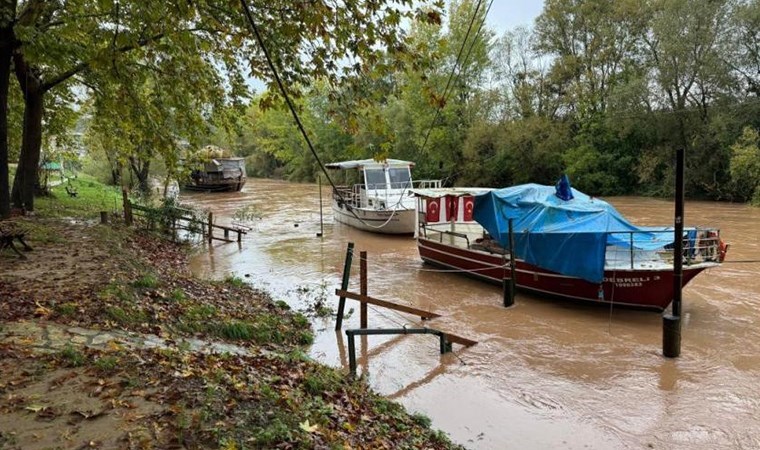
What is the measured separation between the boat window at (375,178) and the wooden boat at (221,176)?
24122mm

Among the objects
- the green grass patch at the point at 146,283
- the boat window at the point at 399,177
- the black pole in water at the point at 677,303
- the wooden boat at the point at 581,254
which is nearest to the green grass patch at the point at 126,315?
the green grass patch at the point at 146,283

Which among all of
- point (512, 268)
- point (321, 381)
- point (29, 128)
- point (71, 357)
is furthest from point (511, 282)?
point (29, 128)

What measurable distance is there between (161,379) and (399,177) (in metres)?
19.2

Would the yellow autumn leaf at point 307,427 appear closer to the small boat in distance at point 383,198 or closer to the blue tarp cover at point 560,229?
the blue tarp cover at point 560,229

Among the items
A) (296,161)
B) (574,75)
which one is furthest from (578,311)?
(296,161)

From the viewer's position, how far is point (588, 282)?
11.2m

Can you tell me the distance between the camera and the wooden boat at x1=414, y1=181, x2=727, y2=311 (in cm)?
1050

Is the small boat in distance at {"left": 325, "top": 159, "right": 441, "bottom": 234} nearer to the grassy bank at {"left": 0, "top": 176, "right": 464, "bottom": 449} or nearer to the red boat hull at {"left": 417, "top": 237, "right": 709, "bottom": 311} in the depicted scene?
the red boat hull at {"left": 417, "top": 237, "right": 709, "bottom": 311}

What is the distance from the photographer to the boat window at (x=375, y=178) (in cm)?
2272

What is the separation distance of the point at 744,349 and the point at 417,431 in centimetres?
712

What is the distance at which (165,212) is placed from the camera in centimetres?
1742

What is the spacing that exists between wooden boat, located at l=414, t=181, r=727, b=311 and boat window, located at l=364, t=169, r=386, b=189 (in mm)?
8756

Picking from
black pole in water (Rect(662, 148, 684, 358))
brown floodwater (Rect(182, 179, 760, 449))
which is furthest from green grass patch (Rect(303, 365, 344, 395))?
black pole in water (Rect(662, 148, 684, 358))

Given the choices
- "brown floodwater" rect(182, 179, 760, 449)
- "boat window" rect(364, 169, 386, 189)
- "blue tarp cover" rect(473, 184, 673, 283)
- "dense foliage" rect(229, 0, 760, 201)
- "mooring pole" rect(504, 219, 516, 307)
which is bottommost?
"brown floodwater" rect(182, 179, 760, 449)
